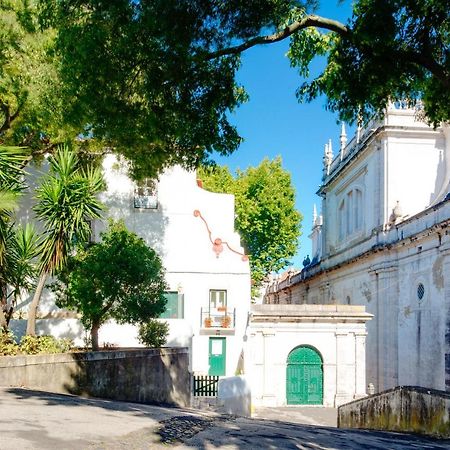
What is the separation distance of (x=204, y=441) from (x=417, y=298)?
62.5ft

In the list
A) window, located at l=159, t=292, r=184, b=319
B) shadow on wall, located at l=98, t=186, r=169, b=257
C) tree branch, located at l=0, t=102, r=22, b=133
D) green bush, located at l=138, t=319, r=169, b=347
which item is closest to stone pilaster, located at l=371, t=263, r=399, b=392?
window, located at l=159, t=292, r=184, b=319

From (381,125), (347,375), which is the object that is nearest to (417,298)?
(347,375)

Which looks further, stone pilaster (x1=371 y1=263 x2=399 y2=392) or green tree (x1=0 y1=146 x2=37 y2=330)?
stone pilaster (x1=371 y1=263 x2=399 y2=392)

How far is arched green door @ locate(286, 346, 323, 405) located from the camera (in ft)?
90.1

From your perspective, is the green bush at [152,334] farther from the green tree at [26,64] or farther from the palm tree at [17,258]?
the green tree at [26,64]

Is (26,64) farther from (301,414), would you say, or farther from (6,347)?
(301,414)

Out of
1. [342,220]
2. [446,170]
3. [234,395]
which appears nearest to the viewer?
[234,395]

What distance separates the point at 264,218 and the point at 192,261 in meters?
17.4

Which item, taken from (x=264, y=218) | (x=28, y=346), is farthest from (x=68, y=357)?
(x=264, y=218)

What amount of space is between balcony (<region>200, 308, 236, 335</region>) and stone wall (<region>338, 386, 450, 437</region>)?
8225 millimetres

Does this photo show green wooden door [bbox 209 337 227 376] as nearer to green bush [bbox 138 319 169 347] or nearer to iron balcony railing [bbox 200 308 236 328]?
iron balcony railing [bbox 200 308 236 328]

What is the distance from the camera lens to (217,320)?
911 inches

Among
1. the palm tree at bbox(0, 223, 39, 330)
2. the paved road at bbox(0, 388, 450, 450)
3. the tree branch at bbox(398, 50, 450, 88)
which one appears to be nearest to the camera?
the paved road at bbox(0, 388, 450, 450)

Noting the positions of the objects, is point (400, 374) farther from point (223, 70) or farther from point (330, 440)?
point (223, 70)
